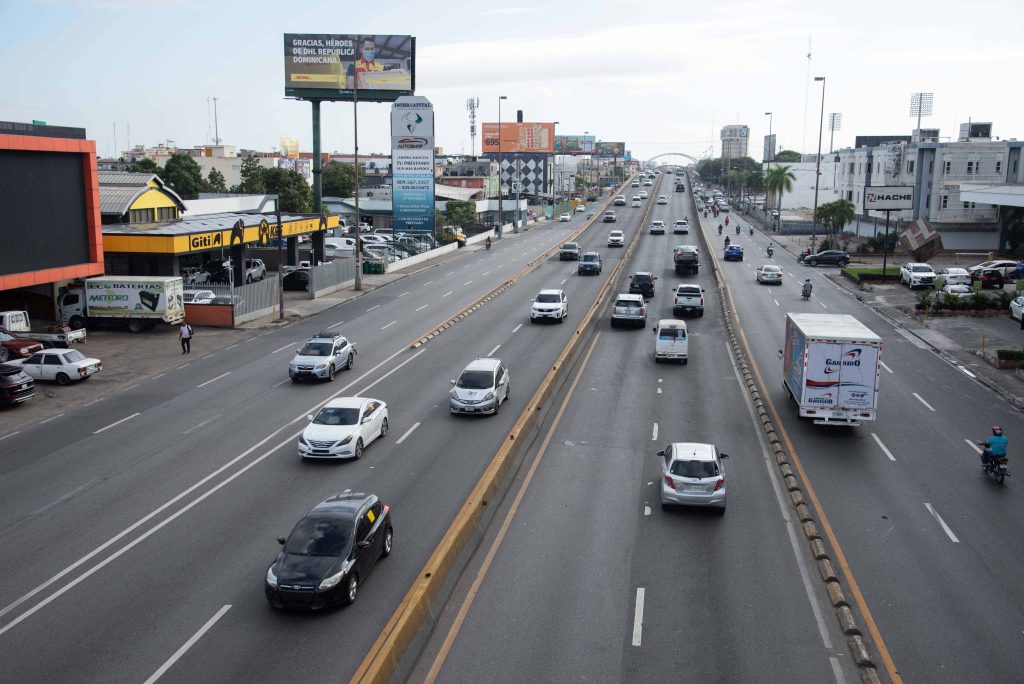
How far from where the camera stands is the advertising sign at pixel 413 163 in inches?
3002

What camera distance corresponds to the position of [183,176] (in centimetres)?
12644

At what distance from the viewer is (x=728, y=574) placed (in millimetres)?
18344

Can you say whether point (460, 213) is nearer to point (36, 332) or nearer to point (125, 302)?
point (125, 302)

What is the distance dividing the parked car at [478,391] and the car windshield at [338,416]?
4513mm

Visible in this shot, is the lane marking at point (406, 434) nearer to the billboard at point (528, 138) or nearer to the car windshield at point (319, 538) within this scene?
the car windshield at point (319, 538)

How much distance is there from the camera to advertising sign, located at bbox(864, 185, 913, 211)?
82.5 m

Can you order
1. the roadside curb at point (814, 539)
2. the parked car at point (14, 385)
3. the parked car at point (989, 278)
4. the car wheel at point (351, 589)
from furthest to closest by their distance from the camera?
the parked car at point (989, 278), the parked car at point (14, 385), the car wheel at point (351, 589), the roadside curb at point (814, 539)

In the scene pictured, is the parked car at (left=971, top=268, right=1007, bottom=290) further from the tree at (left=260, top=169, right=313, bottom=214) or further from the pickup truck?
the tree at (left=260, top=169, right=313, bottom=214)

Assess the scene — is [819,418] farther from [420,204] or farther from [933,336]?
[420,204]

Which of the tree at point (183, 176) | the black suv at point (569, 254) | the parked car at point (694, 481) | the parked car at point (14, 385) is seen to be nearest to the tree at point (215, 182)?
the tree at point (183, 176)

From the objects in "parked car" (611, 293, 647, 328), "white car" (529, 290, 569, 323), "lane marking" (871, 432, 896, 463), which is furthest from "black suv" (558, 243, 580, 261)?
"lane marking" (871, 432, 896, 463)

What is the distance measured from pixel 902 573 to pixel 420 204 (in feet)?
215

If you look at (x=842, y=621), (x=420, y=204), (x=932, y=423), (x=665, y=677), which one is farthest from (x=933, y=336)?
(x=420, y=204)

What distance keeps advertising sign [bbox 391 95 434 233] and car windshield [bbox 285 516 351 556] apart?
62679mm
